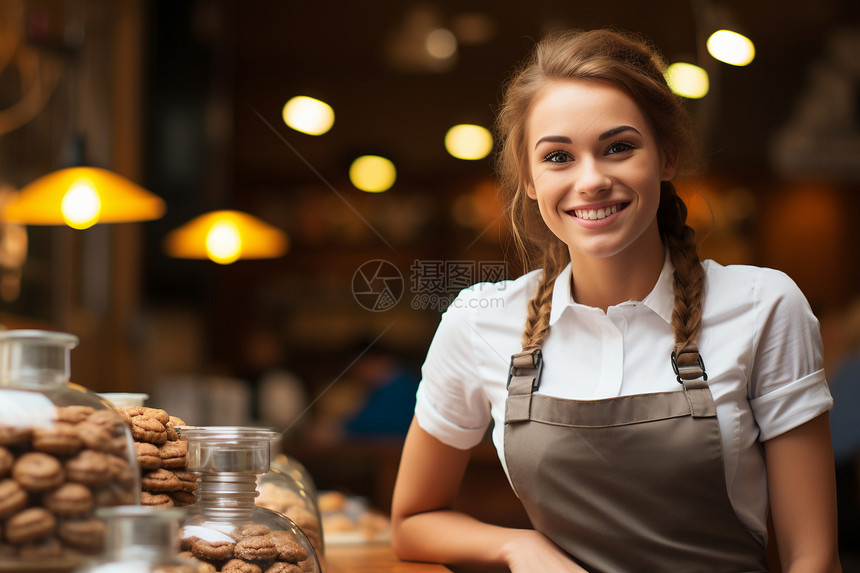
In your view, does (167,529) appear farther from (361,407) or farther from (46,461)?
(361,407)

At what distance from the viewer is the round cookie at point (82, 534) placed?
628 millimetres

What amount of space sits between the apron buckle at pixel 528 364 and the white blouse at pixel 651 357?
1cm

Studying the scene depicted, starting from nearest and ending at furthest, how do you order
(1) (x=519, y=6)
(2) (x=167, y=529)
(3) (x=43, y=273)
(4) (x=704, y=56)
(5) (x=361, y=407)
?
(2) (x=167, y=529) → (4) (x=704, y=56) → (1) (x=519, y=6) → (3) (x=43, y=273) → (5) (x=361, y=407)

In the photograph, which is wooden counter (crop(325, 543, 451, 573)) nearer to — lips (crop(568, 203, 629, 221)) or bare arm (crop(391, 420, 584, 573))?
bare arm (crop(391, 420, 584, 573))

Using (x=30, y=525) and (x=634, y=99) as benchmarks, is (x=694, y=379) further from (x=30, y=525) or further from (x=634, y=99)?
(x=30, y=525)

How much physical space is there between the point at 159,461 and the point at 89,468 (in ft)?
0.53

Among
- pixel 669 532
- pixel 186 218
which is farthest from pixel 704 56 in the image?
pixel 186 218

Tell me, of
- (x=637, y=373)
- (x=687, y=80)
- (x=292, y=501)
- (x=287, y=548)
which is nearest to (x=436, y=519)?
(x=292, y=501)

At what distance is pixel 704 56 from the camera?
3.92 ft

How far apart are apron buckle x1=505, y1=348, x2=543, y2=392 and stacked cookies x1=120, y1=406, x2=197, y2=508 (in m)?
0.46

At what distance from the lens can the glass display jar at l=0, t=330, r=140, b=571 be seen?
62 cm

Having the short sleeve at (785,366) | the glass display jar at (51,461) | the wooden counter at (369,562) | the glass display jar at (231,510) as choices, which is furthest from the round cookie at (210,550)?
the short sleeve at (785,366)

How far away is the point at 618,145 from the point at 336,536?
83cm

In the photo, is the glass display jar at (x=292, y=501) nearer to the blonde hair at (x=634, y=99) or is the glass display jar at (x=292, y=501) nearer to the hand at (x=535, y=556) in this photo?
the hand at (x=535, y=556)
